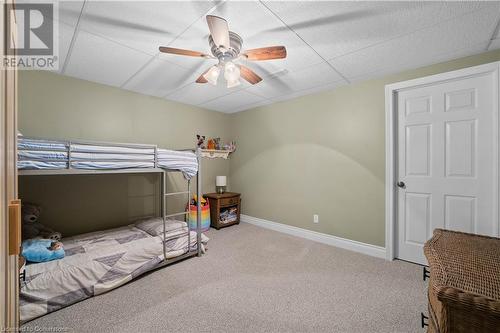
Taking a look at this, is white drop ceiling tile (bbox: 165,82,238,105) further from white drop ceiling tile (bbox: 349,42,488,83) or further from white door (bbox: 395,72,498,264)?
white door (bbox: 395,72,498,264)

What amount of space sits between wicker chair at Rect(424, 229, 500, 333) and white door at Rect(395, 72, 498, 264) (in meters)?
1.25

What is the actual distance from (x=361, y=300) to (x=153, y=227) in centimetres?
245

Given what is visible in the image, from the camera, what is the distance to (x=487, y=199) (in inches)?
Answer: 84.1

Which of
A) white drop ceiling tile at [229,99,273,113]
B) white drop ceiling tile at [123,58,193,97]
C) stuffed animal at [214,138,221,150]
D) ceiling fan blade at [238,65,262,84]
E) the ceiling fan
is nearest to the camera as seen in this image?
the ceiling fan

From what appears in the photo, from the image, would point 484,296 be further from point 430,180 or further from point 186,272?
point 186,272

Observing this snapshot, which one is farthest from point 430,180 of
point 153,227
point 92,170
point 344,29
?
point 92,170

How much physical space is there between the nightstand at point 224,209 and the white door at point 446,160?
103 inches

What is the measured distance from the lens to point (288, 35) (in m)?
1.86

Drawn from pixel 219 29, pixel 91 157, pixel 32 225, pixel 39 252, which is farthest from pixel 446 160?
pixel 32 225

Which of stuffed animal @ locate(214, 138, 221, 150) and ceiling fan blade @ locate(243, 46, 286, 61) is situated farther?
stuffed animal @ locate(214, 138, 221, 150)

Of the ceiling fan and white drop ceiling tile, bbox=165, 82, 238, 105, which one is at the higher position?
white drop ceiling tile, bbox=165, 82, 238, 105

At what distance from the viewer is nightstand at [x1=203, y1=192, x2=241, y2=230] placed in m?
3.89

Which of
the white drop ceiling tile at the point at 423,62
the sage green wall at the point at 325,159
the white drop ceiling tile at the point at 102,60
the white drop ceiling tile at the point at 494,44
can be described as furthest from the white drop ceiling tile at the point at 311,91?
the white drop ceiling tile at the point at 102,60

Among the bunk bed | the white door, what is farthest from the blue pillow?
the white door
